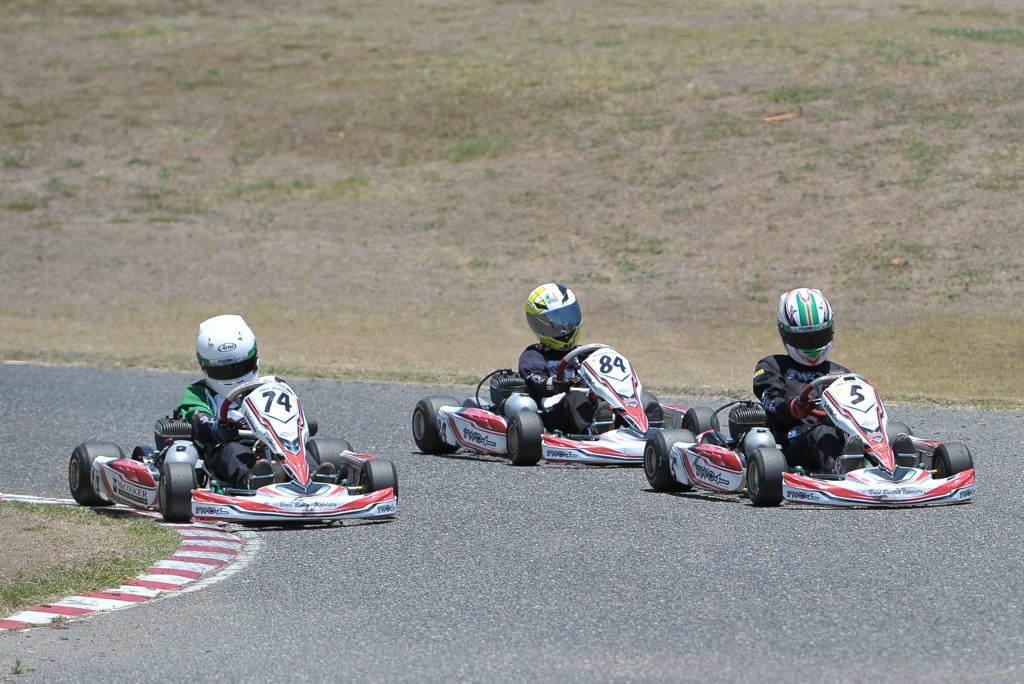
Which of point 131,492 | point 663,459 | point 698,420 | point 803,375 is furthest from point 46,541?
point 698,420

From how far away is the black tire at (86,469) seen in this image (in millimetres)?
9938

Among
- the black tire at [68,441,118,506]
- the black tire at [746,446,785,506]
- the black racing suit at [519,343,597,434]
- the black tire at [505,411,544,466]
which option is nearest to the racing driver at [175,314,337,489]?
the black tire at [68,441,118,506]

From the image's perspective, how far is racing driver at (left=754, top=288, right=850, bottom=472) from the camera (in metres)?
9.59

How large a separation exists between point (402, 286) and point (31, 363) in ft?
32.2

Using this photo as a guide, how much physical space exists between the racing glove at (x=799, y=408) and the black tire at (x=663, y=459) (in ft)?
2.65

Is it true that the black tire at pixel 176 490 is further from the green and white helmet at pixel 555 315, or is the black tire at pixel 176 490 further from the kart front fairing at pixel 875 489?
the green and white helmet at pixel 555 315

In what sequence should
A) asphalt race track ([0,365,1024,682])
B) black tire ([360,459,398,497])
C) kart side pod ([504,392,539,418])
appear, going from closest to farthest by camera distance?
asphalt race track ([0,365,1024,682]) → black tire ([360,459,398,497]) → kart side pod ([504,392,539,418])

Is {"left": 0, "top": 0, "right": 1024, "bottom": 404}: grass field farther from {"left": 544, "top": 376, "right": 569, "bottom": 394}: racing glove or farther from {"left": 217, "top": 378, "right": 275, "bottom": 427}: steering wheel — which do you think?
{"left": 217, "top": 378, "right": 275, "bottom": 427}: steering wheel

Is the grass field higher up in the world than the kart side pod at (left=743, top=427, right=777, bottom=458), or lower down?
higher up

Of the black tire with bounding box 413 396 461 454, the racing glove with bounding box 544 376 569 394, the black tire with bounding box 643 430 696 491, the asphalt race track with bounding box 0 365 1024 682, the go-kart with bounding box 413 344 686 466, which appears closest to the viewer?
the asphalt race track with bounding box 0 365 1024 682

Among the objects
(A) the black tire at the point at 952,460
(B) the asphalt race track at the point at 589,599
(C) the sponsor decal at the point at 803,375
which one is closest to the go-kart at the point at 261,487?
(B) the asphalt race track at the point at 589,599

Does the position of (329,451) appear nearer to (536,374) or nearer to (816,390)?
(536,374)

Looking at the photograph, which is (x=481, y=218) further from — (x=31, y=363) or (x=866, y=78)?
(x=31, y=363)

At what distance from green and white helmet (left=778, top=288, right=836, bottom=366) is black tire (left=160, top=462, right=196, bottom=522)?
3.57 meters
